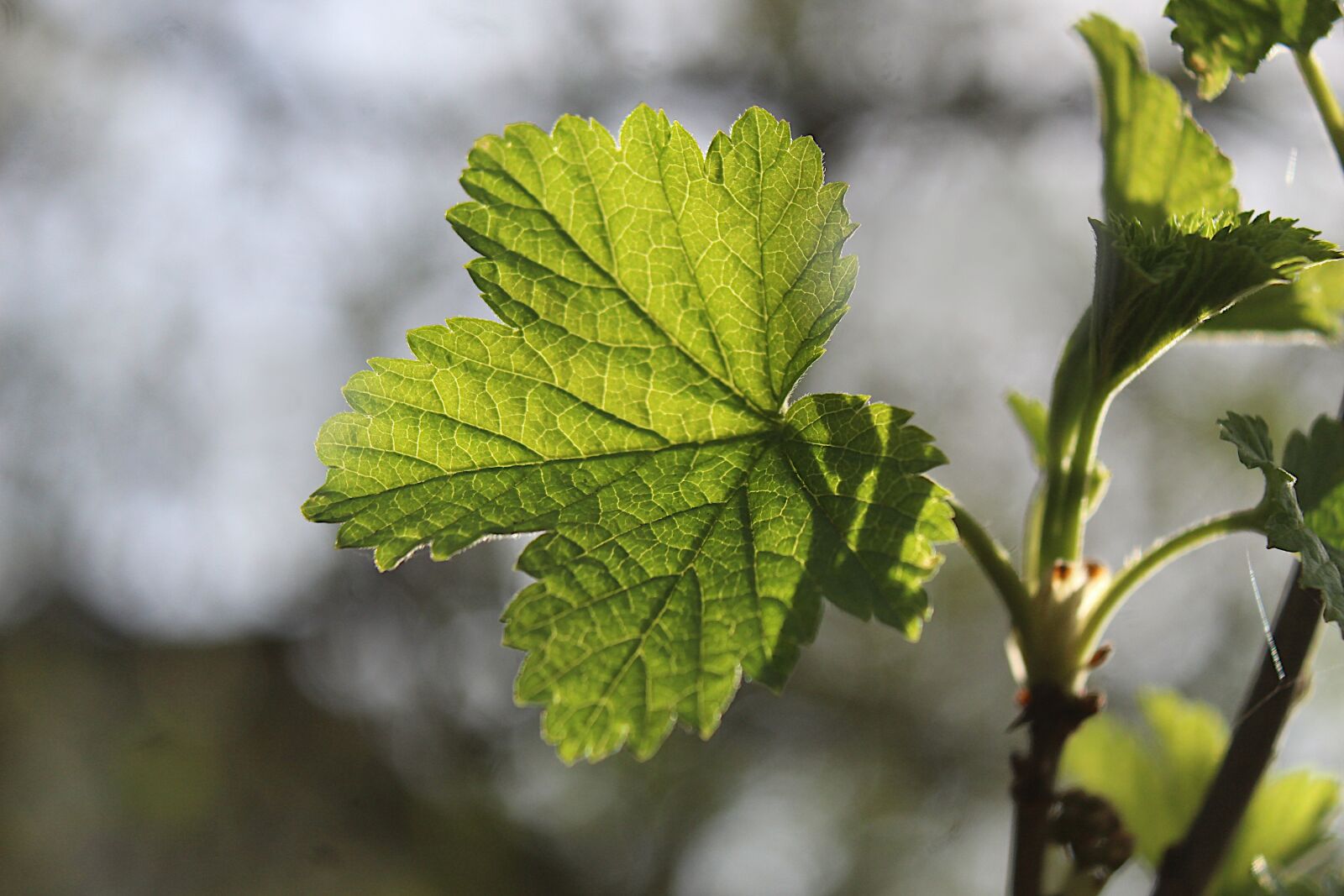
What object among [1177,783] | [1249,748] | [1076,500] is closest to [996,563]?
[1076,500]

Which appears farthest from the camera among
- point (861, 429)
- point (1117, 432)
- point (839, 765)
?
point (839, 765)

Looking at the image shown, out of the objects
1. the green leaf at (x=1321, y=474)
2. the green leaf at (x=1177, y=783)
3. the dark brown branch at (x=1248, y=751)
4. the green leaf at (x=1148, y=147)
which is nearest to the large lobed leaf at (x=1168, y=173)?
the green leaf at (x=1148, y=147)

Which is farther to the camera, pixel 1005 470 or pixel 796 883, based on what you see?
pixel 796 883

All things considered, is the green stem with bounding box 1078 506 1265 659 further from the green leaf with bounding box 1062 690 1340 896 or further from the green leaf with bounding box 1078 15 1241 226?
the green leaf with bounding box 1062 690 1340 896

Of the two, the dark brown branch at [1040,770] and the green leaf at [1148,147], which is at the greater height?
the green leaf at [1148,147]

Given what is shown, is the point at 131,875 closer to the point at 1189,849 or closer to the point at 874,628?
the point at 874,628

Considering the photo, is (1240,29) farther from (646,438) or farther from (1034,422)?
(646,438)

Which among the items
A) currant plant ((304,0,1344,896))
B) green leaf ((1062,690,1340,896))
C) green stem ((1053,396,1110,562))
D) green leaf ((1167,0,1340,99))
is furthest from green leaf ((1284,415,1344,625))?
green leaf ((1062,690,1340,896))

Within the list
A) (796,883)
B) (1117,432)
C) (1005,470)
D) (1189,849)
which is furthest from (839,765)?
(1189,849)

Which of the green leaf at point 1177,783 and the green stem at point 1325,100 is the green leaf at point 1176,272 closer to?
the green stem at point 1325,100
